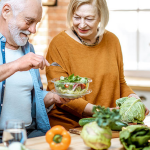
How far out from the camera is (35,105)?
2.04 meters

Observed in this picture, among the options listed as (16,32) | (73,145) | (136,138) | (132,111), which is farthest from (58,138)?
(16,32)

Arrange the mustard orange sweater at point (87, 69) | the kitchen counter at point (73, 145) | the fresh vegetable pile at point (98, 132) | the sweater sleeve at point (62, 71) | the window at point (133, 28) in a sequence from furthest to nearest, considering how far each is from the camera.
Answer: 1. the window at point (133, 28)
2. the mustard orange sweater at point (87, 69)
3. the sweater sleeve at point (62, 71)
4. the kitchen counter at point (73, 145)
5. the fresh vegetable pile at point (98, 132)

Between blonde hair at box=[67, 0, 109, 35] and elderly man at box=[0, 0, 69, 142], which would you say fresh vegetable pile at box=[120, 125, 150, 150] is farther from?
blonde hair at box=[67, 0, 109, 35]

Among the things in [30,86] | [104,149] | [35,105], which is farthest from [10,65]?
[104,149]

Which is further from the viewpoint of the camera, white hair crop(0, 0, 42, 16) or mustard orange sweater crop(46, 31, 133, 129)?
mustard orange sweater crop(46, 31, 133, 129)

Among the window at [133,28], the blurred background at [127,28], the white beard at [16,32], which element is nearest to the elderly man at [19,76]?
the white beard at [16,32]

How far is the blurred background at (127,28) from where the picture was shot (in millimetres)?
3961

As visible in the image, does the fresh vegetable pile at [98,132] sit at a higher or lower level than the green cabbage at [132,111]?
higher

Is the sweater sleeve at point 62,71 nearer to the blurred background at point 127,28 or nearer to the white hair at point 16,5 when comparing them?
the white hair at point 16,5

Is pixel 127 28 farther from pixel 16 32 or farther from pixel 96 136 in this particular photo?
pixel 96 136

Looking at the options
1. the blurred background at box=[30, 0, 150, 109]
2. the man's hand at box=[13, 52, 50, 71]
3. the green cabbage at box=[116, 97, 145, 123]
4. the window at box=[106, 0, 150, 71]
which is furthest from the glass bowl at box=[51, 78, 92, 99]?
the window at box=[106, 0, 150, 71]

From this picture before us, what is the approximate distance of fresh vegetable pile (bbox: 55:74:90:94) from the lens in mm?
1644

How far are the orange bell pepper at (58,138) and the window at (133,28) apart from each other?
2888mm

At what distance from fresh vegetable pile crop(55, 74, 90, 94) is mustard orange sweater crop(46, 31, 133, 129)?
1.36ft
